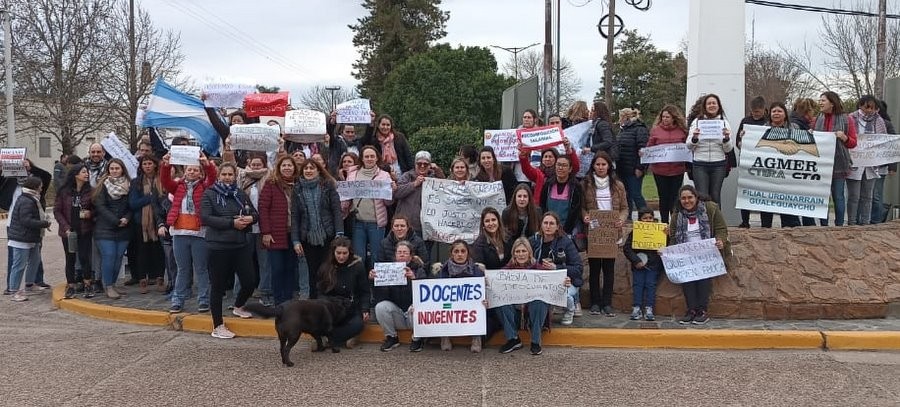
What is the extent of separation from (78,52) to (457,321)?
29917mm

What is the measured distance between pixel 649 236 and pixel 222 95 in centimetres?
619

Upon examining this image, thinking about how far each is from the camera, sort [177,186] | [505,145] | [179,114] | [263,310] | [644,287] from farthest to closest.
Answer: [179,114] < [505,145] < [177,186] < [644,287] < [263,310]

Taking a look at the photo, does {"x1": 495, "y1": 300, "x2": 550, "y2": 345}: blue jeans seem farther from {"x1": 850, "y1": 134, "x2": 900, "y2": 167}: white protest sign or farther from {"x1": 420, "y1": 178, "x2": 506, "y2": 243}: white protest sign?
{"x1": 850, "y1": 134, "x2": 900, "y2": 167}: white protest sign

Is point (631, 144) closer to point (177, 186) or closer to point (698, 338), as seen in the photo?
point (698, 338)

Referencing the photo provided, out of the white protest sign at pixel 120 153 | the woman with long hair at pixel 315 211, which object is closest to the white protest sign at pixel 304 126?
the woman with long hair at pixel 315 211

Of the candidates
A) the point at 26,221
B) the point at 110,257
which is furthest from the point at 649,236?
the point at 26,221

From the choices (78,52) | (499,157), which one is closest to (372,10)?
(78,52)

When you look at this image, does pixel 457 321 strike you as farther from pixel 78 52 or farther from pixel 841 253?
pixel 78 52

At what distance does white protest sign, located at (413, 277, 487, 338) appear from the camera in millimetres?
6855

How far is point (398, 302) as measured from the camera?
7.23 m

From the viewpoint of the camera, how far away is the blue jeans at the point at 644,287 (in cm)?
762

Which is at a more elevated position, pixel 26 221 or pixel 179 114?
pixel 179 114

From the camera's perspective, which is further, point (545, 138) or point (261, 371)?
point (545, 138)

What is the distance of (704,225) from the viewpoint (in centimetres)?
763
